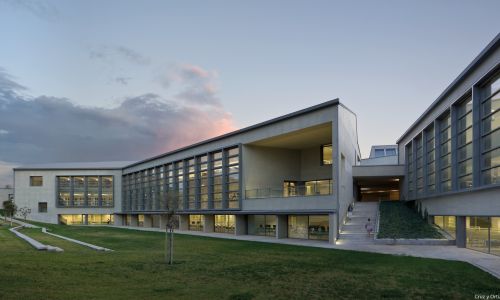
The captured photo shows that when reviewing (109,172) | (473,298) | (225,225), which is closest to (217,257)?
(473,298)

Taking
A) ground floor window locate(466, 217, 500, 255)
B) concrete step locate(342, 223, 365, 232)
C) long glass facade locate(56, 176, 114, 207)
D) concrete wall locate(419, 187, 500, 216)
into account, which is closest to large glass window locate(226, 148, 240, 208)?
concrete step locate(342, 223, 365, 232)

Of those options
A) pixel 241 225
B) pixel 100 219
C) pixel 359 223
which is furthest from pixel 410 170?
pixel 100 219

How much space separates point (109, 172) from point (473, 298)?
80759 mm

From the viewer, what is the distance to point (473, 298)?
12.5 m

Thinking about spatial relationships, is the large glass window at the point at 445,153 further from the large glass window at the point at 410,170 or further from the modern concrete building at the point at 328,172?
the large glass window at the point at 410,170

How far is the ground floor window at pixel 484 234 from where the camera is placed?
2375 cm

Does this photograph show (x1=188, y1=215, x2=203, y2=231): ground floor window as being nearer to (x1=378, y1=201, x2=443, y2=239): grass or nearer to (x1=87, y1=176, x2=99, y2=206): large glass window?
(x1=378, y1=201, x2=443, y2=239): grass

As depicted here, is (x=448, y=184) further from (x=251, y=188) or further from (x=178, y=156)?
(x=178, y=156)

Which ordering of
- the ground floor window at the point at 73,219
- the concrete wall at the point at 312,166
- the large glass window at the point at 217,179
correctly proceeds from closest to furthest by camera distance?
the concrete wall at the point at 312,166
the large glass window at the point at 217,179
the ground floor window at the point at 73,219

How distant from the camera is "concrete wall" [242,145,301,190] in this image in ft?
147

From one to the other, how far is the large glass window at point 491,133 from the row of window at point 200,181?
2306cm

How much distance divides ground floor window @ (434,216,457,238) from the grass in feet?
2.59

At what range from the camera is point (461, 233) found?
28188 mm

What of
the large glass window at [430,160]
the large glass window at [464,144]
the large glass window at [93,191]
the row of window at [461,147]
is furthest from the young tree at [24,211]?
the large glass window at [464,144]
